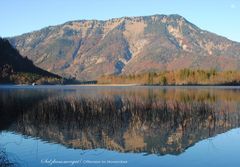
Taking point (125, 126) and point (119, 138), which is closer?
point (119, 138)

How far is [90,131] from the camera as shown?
36844mm

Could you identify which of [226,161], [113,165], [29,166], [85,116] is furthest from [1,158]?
[85,116]

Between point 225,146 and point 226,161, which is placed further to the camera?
point 225,146

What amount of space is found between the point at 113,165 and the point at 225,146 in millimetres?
11469

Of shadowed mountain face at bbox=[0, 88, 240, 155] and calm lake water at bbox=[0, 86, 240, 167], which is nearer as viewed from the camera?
calm lake water at bbox=[0, 86, 240, 167]

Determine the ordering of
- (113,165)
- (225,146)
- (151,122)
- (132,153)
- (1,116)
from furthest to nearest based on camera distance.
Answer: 1. (1,116)
2. (151,122)
3. (225,146)
4. (132,153)
5. (113,165)

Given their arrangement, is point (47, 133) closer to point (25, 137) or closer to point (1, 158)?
point (25, 137)

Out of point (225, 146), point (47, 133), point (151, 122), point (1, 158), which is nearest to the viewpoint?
point (1, 158)

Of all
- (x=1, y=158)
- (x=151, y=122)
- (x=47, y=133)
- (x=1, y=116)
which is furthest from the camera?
(x=1, y=116)

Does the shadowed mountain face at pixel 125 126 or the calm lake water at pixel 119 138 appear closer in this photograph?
the calm lake water at pixel 119 138

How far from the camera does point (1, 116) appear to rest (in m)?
47.2

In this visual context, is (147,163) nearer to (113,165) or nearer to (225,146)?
(113,165)

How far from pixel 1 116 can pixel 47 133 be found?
13324 mm

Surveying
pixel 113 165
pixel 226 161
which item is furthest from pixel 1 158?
pixel 226 161
